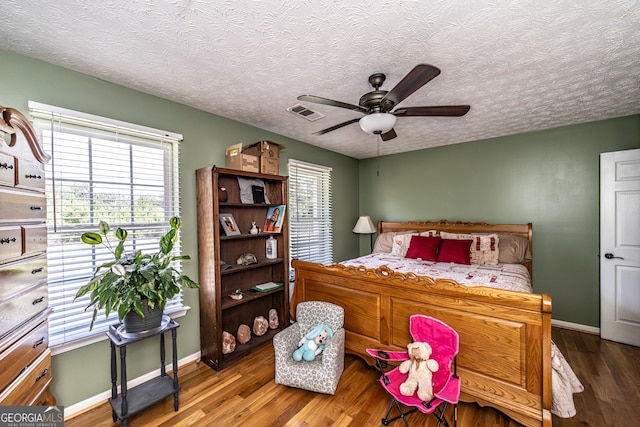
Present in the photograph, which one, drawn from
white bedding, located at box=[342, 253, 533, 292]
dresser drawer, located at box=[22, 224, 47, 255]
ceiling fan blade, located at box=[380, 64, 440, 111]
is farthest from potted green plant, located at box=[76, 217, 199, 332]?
white bedding, located at box=[342, 253, 533, 292]

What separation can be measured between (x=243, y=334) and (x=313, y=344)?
100 centimetres

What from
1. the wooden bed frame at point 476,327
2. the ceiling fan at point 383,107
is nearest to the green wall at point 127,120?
the ceiling fan at point 383,107

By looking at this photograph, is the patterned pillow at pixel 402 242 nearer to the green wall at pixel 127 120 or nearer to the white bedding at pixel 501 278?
the white bedding at pixel 501 278

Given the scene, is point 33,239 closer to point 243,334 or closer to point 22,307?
point 22,307

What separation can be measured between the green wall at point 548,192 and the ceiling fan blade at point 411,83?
268 cm

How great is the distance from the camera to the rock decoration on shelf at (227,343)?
259cm

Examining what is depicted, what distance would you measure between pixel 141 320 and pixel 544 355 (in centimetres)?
262

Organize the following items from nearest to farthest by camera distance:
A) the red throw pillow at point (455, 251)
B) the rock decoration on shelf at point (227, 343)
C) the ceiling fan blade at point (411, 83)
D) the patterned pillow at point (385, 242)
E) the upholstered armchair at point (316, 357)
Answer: the ceiling fan blade at point (411, 83) → the upholstered armchair at point (316, 357) → the rock decoration on shelf at point (227, 343) → the red throw pillow at point (455, 251) → the patterned pillow at point (385, 242)

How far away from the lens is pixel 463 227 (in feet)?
12.6

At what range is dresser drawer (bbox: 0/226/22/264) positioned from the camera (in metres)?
1.15

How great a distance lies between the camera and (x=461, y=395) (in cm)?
186

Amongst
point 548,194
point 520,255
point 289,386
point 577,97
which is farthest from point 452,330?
point 548,194

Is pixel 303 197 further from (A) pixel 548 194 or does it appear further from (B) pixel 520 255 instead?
(A) pixel 548 194

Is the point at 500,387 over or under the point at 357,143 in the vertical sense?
under
